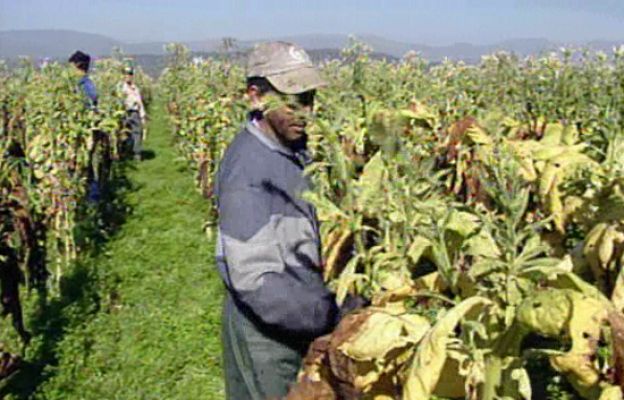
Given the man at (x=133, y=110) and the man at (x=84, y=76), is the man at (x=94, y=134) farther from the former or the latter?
the man at (x=133, y=110)

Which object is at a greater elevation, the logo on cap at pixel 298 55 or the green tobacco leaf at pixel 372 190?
the logo on cap at pixel 298 55

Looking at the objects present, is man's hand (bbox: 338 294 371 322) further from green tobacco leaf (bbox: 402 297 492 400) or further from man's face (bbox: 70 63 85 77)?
man's face (bbox: 70 63 85 77)

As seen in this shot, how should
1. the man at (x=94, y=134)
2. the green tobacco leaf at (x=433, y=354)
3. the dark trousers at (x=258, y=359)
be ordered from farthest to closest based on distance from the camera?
the man at (x=94, y=134)
the dark trousers at (x=258, y=359)
the green tobacco leaf at (x=433, y=354)

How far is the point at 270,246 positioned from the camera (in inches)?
Answer: 87.3

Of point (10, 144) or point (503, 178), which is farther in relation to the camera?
point (10, 144)

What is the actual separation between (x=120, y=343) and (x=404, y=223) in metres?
4.29

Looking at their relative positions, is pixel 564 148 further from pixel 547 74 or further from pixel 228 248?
pixel 547 74

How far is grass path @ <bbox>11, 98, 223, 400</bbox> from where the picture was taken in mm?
4805

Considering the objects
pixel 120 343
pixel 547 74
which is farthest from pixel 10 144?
pixel 547 74

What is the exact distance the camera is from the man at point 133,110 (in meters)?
12.9

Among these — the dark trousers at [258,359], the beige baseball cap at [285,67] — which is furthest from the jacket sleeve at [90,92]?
the dark trousers at [258,359]

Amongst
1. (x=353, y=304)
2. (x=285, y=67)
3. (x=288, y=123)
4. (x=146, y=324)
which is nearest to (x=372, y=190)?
(x=353, y=304)

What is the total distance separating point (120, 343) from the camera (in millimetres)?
5449

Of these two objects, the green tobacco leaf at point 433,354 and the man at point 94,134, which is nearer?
the green tobacco leaf at point 433,354
